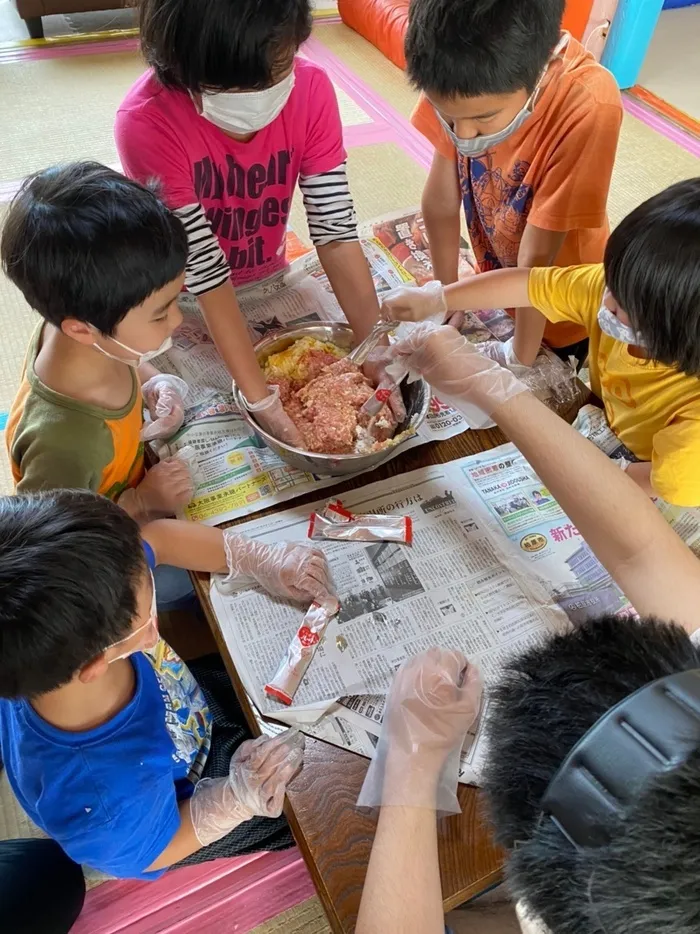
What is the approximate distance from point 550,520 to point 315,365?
1.47 ft

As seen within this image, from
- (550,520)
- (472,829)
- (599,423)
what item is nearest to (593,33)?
(599,423)

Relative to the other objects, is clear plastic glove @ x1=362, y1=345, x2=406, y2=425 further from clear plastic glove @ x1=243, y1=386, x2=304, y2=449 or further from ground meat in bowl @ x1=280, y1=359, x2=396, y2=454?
clear plastic glove @ x1=243, y1=386, x2=304, y2=449

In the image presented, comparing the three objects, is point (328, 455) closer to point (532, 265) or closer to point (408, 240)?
point (532, 265)

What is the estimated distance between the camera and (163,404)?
100 cm

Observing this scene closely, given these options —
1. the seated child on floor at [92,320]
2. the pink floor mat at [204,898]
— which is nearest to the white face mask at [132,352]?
the seated child on floor at [92,320]

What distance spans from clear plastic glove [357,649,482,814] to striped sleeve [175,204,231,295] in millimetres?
642

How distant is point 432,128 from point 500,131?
21cm

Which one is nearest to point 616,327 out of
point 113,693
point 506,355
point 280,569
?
point 506,355

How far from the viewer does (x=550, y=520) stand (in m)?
0.89

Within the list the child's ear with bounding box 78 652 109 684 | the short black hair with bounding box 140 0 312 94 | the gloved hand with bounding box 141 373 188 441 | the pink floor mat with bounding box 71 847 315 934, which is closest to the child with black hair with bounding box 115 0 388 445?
the short black hair with bounding box 140 0 312 94

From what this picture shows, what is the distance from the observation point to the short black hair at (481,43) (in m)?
0.82

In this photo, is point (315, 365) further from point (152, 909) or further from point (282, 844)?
point (152, 909)

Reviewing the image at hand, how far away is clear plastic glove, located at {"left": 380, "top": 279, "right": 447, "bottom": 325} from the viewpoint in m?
1.06

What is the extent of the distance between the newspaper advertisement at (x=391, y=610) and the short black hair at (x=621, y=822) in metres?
0.33
